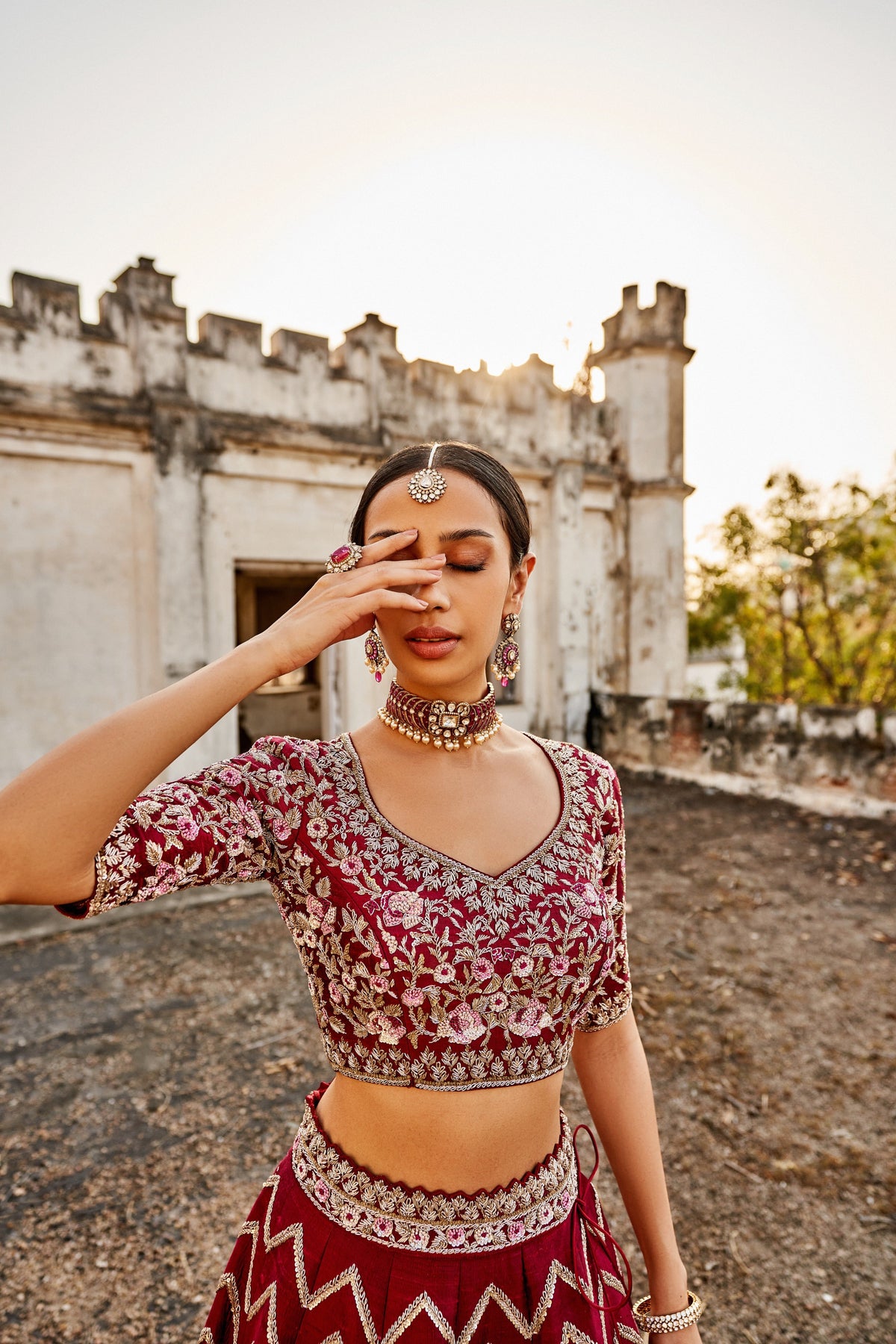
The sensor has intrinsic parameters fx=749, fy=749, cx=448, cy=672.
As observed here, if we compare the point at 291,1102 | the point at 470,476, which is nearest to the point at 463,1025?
the point at 470,476

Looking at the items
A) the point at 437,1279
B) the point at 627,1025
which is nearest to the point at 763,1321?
the point at 627,1025

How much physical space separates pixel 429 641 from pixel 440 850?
1.23 feet

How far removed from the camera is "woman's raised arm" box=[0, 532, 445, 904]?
102cm

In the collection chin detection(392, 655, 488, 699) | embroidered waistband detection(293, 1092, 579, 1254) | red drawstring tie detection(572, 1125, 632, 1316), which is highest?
chin detection(392, 655, 488, 699)

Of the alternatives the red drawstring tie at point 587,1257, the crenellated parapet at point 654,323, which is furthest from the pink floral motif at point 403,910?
the crenellated parapet at point 654,323

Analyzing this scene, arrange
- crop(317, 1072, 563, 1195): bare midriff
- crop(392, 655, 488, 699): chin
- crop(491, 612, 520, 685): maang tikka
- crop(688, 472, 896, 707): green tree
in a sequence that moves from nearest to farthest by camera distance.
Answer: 1. crop(317, 1072, 563, 1195): bare midriff
2. crop(392, 655, 488, 699): chin
3. crop(491, 612, 520, 685): maang tikka
4. crop(688, 472, 896, 707): green tree

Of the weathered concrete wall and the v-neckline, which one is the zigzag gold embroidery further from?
the weathered concrete wall

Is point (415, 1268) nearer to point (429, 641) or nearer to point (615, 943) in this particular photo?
point (615, 943)

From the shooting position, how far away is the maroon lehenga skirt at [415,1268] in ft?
4.00

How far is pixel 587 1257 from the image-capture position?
139 centimetres

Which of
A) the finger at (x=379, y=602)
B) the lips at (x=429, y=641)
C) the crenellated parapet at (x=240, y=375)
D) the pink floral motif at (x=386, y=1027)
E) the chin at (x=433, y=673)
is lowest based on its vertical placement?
the pink floral motif at (x=386, y=1027)

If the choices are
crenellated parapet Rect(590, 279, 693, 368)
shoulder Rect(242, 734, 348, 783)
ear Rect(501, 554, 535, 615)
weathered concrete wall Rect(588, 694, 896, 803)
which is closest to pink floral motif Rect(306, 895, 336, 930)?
shoulder Rect(242, 734, 348, 783)

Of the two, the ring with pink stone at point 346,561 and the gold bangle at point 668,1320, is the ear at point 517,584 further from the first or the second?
the gold bangle at point 668,1320

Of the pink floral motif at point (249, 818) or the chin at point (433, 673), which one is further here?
the chin at point (433, 673)
